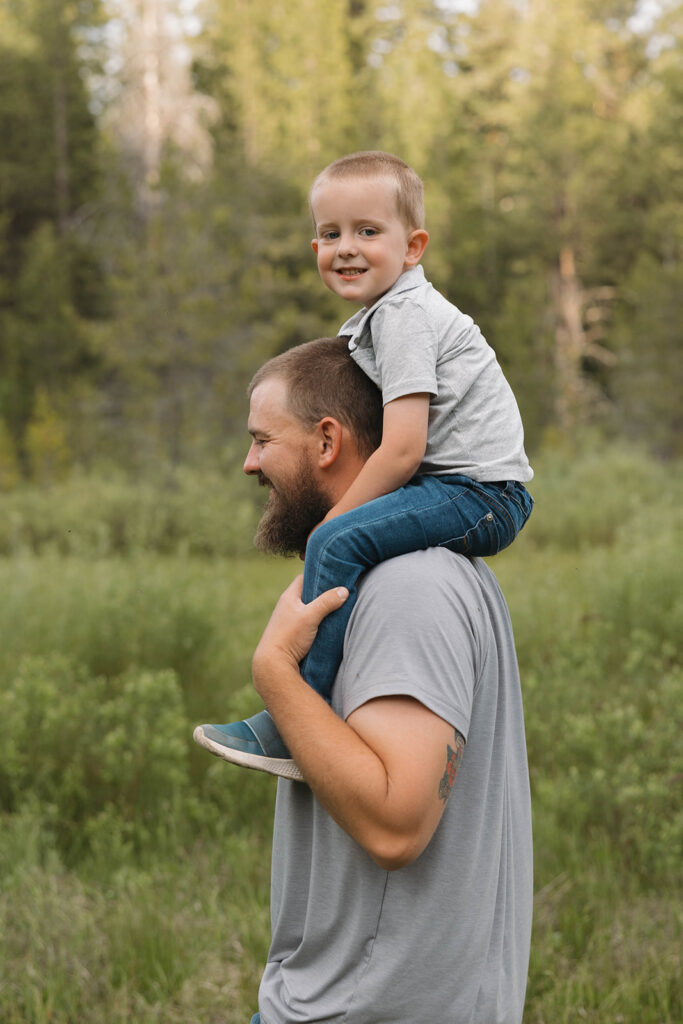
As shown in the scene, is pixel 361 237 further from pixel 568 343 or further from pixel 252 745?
pixel 568 343

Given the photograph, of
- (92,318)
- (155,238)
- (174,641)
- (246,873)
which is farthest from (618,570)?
(92,318)

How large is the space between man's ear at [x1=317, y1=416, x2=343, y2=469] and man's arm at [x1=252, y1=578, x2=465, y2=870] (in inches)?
18.6

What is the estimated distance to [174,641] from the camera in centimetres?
661

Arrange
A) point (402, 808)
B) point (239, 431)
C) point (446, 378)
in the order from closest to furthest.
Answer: point (402, 808) < point (446, 378) < point (239, 431)

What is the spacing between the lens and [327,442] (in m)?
2.00

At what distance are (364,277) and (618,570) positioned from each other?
639 cm

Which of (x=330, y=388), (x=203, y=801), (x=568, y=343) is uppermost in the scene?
(x=568, y=343)

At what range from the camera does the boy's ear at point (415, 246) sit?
8.14 feet

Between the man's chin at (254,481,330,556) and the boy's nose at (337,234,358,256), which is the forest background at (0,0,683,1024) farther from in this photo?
the boy's nose at (337,234,358,256)

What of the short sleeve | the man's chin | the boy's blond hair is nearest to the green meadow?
the man's chin

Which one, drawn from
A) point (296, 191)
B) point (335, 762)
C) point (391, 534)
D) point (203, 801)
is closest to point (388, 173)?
point (391, 534)

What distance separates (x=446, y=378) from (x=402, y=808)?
0.89 metres

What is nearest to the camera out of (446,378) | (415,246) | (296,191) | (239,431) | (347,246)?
(446,378)

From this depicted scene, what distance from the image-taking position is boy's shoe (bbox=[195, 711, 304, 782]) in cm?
176
